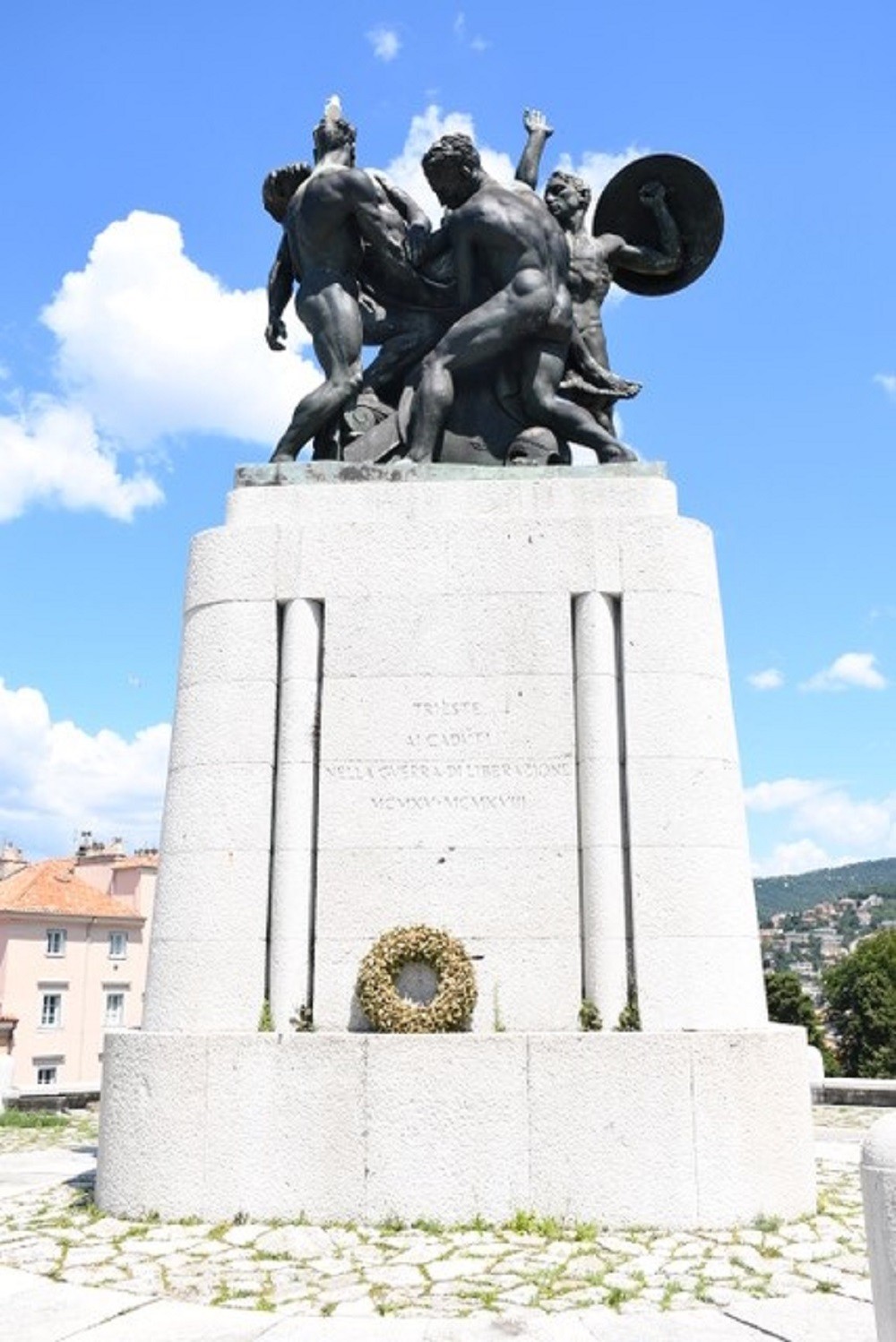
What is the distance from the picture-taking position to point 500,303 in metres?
11.2

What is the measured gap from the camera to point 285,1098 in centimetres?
839

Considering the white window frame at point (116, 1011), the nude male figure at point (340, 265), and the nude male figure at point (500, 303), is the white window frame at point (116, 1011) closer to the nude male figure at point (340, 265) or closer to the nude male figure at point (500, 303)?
the nude male figure at point (340, 265)

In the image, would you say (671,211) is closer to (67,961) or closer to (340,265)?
(340,265)

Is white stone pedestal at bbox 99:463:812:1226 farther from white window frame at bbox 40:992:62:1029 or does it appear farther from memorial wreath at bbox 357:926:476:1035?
white window frame at bbox 40:992:62:1029

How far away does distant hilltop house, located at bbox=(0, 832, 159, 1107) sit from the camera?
4638 cm

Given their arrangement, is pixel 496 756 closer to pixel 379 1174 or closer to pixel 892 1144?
pixel 379 1174

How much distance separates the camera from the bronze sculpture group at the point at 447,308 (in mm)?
11281

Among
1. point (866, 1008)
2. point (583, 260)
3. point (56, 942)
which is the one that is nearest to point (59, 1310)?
point (583, 260)

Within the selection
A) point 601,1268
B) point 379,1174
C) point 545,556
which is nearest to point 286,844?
point 379,1174

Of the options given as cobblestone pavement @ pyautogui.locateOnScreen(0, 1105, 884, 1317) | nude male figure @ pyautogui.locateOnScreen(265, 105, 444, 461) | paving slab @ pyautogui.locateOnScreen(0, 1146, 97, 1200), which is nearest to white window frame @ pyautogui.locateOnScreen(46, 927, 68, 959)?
paving slab @ pyautogui.locateOnScreen(0, 1146, 97, 1200)

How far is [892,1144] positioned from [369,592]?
23.1ft

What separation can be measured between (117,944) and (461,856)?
148ft

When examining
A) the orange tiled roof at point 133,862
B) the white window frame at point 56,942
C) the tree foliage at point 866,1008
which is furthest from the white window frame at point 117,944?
the tree foliage at point 866,1008

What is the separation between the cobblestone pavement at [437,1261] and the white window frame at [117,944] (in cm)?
4385
